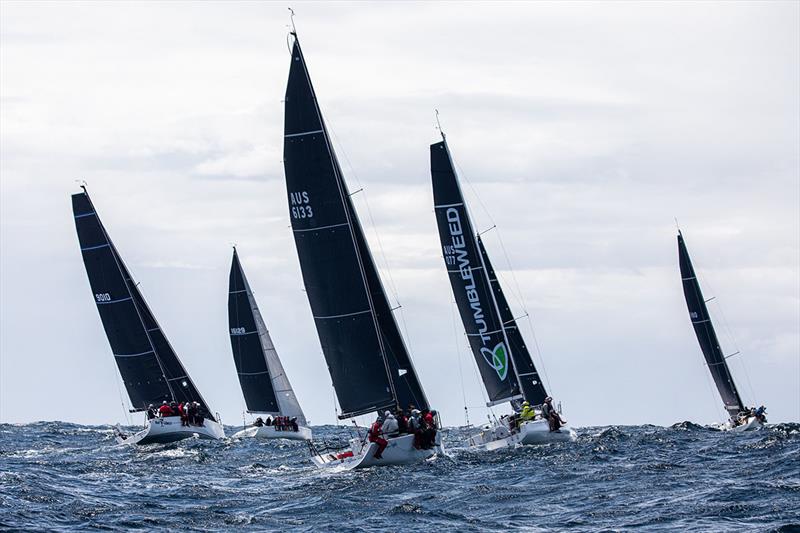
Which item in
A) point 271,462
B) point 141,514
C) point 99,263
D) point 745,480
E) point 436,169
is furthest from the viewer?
point 99,263

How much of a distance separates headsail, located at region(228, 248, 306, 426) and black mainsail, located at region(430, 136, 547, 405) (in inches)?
704

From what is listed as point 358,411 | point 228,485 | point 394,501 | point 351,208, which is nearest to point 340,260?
point 351,208

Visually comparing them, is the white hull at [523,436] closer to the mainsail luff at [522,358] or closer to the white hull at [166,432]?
the mainsail luff at [522,358]

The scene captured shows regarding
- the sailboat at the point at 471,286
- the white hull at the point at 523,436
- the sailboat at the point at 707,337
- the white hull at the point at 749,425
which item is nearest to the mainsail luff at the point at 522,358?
the sailboat at the point at 471,286

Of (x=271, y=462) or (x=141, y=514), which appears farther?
(x=271, y=462)

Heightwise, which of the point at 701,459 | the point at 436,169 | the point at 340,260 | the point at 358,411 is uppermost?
the point at 436,169

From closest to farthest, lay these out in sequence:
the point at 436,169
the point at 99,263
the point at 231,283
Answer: the point at 436,169 < the point at 99,263 < the point at 231,283

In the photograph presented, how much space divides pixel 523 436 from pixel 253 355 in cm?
2320

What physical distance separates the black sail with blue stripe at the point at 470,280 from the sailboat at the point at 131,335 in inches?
527

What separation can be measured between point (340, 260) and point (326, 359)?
2.84 metres

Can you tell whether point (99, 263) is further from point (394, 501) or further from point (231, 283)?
point (394, 501)

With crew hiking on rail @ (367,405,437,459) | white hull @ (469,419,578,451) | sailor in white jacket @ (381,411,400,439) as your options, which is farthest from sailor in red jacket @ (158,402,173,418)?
sailor in white jacket @ (381,411,400,439)

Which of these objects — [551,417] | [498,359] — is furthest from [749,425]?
[551,417]

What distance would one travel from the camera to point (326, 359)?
34.8 m
